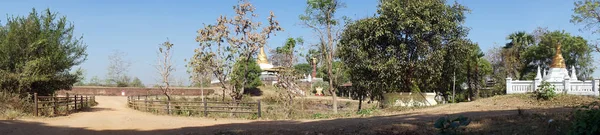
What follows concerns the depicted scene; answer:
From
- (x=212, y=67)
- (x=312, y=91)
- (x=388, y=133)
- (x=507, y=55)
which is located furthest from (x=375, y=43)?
(x=312, y=91)

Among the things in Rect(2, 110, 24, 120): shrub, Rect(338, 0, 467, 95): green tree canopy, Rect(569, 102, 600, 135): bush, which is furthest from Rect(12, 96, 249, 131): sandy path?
Rect(569, 102, 600, 135): bush

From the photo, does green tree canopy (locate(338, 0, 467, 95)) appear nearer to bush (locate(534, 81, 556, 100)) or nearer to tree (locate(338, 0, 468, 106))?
tree (locate(338, 0, 468, 106))

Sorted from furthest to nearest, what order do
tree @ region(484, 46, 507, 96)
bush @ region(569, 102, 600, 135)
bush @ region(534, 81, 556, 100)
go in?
tree @ region(484, 46, 507, 96) → bush @ region(534, 81, 556, 100) → bush @ region(569, 102, 600, 135)

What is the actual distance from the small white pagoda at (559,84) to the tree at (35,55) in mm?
21772

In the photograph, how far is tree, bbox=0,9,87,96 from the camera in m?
18.5

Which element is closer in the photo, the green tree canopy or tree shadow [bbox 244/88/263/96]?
the green tree canopy

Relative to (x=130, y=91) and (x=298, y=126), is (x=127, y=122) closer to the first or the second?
(x=298, y=126)

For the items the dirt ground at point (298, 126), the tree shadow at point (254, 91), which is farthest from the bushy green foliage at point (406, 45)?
the tree shadow at point (254, 91)

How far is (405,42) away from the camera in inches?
811

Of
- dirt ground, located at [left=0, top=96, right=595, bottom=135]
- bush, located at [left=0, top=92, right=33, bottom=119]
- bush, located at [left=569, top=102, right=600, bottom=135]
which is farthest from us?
bush, located at [left=0, top=92, right=33, bottom=119]

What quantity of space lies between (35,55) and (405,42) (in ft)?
51.7

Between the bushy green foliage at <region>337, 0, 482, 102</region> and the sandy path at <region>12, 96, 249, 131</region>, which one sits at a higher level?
the bushy green foliage at <region>337, 0, 482, 102</region>

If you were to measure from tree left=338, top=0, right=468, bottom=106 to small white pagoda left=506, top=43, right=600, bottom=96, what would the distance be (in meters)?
5.26

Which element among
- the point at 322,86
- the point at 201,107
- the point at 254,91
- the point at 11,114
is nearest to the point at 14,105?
the point at 11,114
